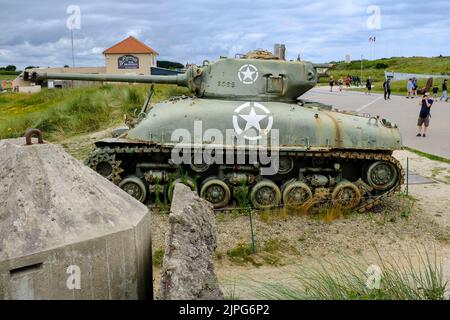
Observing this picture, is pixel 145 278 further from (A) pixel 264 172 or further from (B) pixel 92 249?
(A) pixel 264 172

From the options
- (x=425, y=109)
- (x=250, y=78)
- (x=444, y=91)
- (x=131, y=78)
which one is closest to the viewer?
(x=250, y=78)

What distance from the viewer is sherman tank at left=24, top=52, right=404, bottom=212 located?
9125 millimetres

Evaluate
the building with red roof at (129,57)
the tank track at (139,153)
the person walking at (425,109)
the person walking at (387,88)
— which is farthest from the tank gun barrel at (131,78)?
the building with red roof at (129,57)

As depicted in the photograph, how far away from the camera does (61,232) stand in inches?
126

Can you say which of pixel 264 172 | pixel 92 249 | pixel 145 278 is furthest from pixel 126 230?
pixel 264 172

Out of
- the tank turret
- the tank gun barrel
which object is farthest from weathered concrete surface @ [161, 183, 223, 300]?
the tank gun barrel

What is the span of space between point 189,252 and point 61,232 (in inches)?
47.6

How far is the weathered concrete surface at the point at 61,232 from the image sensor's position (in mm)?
3098

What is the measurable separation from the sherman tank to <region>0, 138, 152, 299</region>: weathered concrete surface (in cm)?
546

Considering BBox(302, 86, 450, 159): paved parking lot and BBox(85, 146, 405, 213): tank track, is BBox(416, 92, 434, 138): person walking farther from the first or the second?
BBox(85, 146, 405, 213): tank track

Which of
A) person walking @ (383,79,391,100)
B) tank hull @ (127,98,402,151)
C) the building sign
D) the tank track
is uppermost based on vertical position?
the building sign

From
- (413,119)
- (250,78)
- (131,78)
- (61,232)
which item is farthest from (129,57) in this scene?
(61,232)

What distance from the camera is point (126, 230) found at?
3445 millimetres

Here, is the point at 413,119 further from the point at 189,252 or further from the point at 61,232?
the point at 61,232
